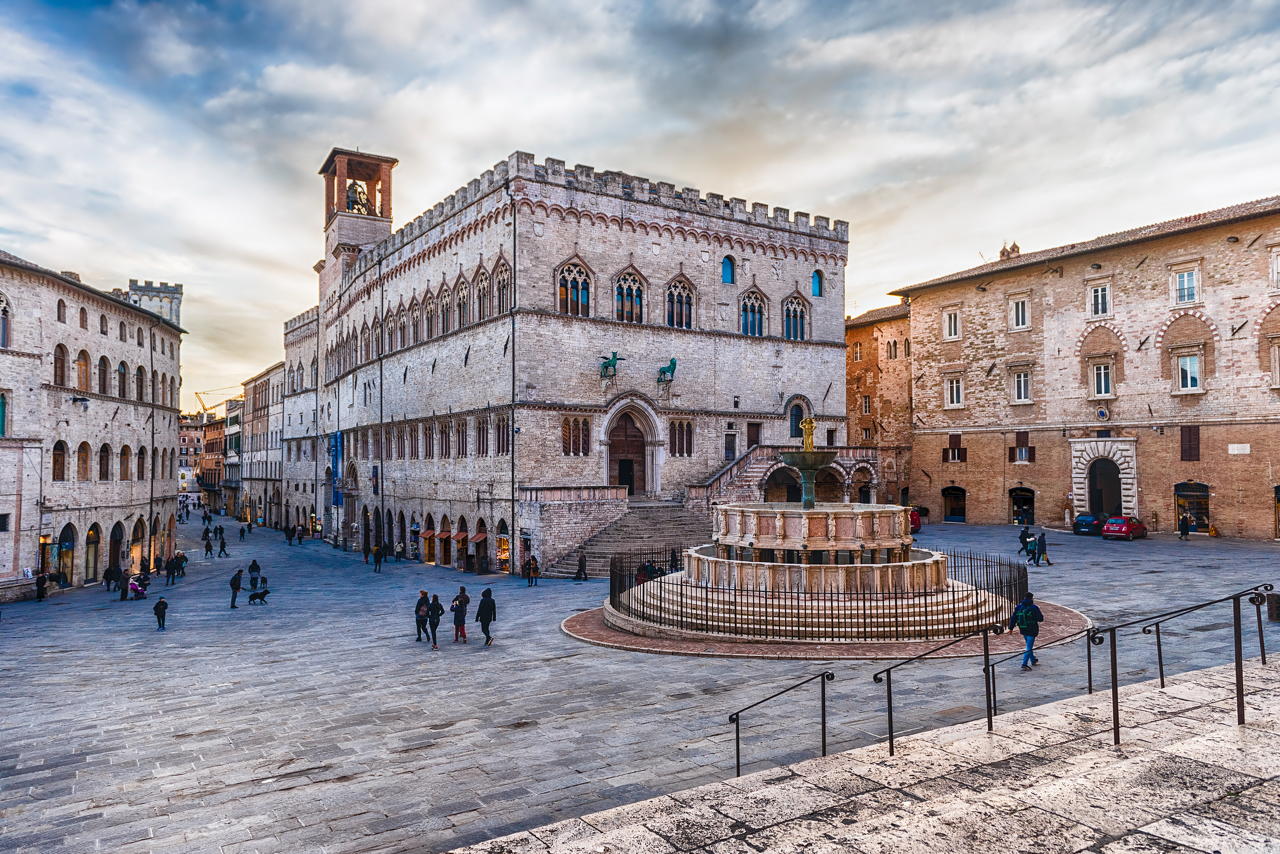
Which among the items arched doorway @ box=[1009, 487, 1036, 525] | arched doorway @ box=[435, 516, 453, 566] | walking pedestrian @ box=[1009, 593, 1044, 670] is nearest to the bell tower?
arched doorway @ box=[435, 516, 453, 566]

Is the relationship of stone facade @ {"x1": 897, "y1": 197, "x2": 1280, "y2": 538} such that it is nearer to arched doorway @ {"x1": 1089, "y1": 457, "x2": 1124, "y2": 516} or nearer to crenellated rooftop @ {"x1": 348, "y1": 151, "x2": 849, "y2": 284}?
arched doorway @ {"x1": 1089, "y1": 457, "x2": 1124, "y2": 516}

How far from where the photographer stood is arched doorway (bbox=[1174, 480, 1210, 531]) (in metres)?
36.7

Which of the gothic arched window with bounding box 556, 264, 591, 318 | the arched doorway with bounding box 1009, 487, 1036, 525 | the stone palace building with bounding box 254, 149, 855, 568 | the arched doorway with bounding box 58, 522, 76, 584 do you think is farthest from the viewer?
the arched doorway with bounding box 1009, 487, 1036, 525

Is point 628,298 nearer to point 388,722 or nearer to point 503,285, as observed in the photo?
Result: point 503,285

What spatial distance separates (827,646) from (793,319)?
29.7 metres

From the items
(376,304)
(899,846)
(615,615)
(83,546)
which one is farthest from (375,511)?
(899,846)

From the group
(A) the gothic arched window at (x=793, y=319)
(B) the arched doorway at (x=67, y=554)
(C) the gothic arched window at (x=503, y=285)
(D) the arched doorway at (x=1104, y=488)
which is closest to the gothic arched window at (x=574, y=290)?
(C) the gothic arched window at (x=503, y=285)

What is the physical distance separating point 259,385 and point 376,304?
130 feet

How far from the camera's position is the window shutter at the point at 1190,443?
36594mm

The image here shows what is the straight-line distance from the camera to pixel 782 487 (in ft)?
140

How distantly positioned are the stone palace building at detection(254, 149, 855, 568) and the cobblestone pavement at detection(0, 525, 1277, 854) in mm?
13526

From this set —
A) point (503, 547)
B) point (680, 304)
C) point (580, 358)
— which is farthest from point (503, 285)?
point (503, 547)

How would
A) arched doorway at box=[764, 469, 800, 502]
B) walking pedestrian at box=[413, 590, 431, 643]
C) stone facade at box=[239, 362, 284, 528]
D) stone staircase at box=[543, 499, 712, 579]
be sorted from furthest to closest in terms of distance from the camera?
stone facade at box=[239, 362, 284, 528]
arched doorway at box=[764, 469, 800, 502]
stone staircase at box=[543, 499, 712, 579]
walking pedestrian at box=[413, 590, 431, 643]

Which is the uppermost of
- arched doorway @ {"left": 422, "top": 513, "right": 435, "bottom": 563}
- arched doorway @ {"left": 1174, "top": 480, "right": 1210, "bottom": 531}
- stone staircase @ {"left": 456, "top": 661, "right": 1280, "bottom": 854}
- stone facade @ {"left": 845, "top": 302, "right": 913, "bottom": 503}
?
stone facade @ {"left": 845, "top": 302, "right": 913, "bottom": 503}
